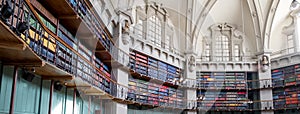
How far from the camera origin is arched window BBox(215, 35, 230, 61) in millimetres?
18609

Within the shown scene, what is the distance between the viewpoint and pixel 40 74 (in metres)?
6.97

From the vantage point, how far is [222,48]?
1884 cm

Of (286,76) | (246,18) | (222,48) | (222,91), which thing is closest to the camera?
(286,76)

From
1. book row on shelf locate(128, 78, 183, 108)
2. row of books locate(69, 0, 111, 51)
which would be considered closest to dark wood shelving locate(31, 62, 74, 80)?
row of books locate(69, 0, 111, 51)

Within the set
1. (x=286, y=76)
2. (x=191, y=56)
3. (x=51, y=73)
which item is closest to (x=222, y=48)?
(x=191, y=56)

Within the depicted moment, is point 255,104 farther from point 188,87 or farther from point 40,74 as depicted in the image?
point 40,74

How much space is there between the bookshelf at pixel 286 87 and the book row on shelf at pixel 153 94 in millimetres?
4824

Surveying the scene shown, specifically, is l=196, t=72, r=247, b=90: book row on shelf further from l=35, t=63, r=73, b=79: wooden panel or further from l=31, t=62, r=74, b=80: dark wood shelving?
l=35, t=63, r=73, b=79: wooden panel

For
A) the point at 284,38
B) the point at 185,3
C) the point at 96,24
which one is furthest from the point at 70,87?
the point at 284,38

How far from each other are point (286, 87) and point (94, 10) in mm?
10838

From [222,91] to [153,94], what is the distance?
14.5 ft

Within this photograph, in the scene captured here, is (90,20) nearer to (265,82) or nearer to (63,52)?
(63,52)

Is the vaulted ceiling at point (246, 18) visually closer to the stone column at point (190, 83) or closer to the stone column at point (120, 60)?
the stone column at point (190, 83)

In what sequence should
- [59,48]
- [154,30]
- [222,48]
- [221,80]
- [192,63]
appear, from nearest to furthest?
[59,48] < [154,30] < [192,63] < [221,80] < [222,48]
